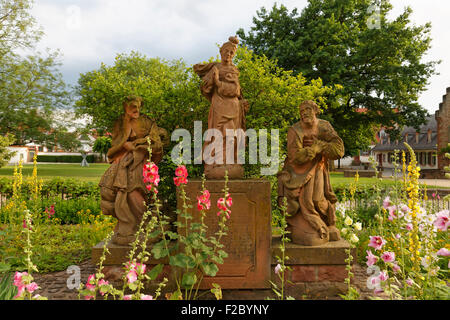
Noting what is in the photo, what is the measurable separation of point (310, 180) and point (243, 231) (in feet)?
3.86

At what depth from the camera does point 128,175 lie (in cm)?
434

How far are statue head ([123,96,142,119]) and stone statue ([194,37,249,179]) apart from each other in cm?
99

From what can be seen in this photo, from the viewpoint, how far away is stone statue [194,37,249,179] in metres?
4.31

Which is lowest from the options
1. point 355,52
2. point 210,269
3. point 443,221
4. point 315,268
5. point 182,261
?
point 315,268

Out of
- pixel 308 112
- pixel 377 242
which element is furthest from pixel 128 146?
pixel 377 242

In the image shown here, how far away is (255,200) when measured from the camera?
400cm

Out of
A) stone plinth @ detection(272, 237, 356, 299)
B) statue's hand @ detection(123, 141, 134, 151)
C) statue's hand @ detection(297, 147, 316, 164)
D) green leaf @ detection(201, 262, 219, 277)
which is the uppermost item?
statue's hand @ detection(123, 141, 134, 151)

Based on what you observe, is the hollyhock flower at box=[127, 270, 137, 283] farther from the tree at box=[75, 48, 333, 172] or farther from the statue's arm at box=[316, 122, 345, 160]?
the tree at box=[75, 48, 333, 172]

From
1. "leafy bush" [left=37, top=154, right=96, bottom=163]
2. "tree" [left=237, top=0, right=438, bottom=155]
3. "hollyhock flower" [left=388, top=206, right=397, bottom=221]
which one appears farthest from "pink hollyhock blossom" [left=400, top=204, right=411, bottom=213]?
"leafy bush" [left=37, top=154, right=96, bottom=163]

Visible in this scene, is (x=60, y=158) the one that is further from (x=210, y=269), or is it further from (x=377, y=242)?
(x=377, y=242)

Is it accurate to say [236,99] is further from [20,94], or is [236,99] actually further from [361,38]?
[20,94]

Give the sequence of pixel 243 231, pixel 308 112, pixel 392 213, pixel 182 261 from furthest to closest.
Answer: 1. pixel 308 112
2. pixel 243 231
3. pixel 182 261
4. pixel 392 213

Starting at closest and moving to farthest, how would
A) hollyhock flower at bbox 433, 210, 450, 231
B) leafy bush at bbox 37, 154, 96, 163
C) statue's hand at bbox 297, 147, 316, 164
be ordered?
hollyhock flower at bbox 433, 210, 450, 231 < statue's hand at bbox 297, 147, 316, 164 < leafy bush at bbox 37, 154, 96, 163

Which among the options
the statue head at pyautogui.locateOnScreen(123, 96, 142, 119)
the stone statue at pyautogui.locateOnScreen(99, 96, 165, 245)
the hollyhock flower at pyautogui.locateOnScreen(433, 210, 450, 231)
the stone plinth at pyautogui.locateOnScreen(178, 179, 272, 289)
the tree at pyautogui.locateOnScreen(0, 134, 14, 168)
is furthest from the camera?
the tree at pyautogui.locateOnScreen(0, 134, 14, 168)
